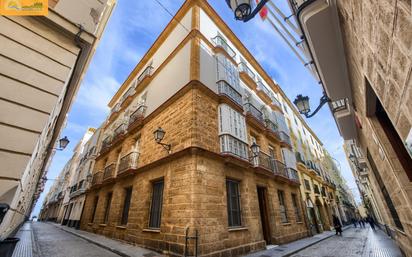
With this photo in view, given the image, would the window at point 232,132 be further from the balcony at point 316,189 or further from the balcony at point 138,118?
the balcony at point 316,189

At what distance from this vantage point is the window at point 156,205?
702cm

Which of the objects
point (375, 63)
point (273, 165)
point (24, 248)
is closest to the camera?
point (375, 63)

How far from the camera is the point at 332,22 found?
10.3ft

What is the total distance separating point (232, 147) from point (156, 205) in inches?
163

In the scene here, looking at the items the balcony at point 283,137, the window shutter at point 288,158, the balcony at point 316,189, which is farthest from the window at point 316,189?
the balcony at point 283,137

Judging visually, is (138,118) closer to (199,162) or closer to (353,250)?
(199,162)

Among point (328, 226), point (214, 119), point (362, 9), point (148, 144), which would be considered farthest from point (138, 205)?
point (328, 226)

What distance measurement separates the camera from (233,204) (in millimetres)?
7207

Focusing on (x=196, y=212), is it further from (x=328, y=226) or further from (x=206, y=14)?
(x=328, y=226)

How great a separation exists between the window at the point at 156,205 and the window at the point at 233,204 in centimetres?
286

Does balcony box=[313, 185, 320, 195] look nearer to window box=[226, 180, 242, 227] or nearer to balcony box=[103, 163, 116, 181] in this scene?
window box=[226, 180, 242, 227]

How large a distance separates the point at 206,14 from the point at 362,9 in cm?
1149

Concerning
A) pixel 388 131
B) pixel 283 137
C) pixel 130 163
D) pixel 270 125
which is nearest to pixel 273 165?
pixel 270 125

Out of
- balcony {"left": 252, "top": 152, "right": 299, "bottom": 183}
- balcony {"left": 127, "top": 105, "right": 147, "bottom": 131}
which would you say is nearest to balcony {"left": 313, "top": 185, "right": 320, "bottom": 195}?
balcony {"left": 252, "top": 152, "right": 299, "bottom": 183}
